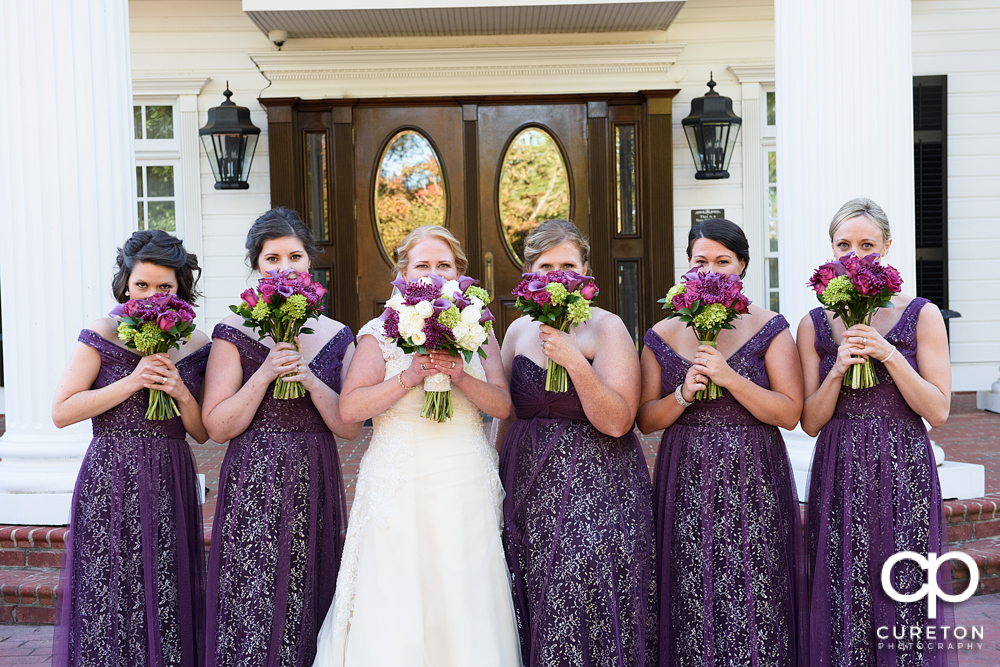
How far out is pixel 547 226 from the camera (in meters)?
3.37

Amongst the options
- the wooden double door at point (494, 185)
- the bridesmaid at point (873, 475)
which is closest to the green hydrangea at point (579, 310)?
the bridesmaid at point (873, 475)

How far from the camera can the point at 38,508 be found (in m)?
4.86

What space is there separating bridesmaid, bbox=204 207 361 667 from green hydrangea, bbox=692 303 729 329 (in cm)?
138

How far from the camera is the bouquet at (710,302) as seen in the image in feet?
10.1

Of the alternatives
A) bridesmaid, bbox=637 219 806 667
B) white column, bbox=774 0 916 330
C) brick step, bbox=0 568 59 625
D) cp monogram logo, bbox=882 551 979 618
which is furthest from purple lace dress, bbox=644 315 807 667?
brick step, bbox=0 568 59 625

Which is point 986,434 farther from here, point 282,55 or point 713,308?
point 282,55

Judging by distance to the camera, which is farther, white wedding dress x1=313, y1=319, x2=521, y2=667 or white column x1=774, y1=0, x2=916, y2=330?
white column x1=774, y1=0, x2=916, y2=330

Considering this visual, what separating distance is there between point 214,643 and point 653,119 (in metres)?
6.49

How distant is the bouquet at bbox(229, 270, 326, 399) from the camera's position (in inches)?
122

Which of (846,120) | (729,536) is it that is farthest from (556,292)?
(846,120)

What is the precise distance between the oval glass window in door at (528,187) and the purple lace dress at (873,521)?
545 centimetres

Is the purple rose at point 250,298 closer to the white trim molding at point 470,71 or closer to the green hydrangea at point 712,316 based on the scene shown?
the green hydrangea at point 712,316

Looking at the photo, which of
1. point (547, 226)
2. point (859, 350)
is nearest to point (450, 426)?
point (547, 226)

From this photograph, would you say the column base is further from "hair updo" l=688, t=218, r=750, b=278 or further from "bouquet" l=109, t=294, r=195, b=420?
"hair updo" l=688, t=218, r=750, b=278
